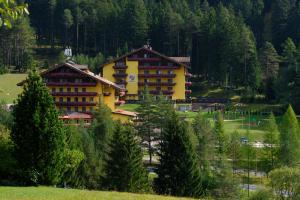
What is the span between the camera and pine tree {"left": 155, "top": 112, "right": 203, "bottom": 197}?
32.4m

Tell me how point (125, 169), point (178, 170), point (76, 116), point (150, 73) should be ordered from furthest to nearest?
point (150, 73)
point (76, 116)
point (178, 170)
point (125, 169)

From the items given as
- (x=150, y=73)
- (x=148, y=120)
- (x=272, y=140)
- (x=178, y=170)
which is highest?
(x=150, y=73)

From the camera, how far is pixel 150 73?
3366 inches

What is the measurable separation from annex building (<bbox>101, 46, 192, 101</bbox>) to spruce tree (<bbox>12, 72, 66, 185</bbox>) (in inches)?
2437

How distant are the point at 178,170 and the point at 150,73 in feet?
176

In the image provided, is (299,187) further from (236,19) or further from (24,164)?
(236,19)

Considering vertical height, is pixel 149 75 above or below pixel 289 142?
above

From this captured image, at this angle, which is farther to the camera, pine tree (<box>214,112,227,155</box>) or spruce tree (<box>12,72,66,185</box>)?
pine tree (<box>214,112,227,155</box>)

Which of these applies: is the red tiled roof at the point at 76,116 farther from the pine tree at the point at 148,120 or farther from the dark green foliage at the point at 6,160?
the dark green foliage at the point at 6,160

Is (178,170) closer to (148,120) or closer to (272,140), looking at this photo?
(272,140)

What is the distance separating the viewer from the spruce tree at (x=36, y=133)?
22.2 m

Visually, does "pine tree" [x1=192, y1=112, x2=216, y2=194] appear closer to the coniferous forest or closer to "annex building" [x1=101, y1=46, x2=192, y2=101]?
the coniferous forest

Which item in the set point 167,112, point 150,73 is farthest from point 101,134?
point 150,73

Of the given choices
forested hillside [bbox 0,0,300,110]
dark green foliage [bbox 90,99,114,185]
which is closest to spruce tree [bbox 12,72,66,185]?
dark green foliage [bbox 90,99,114,185]
